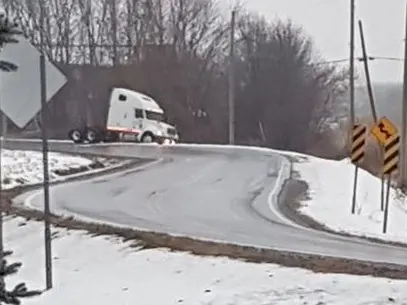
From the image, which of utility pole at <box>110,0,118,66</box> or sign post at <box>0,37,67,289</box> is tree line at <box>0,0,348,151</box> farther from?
sign post at <box>0,37,67,289</box>

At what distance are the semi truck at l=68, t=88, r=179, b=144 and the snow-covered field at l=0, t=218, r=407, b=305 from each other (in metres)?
35.4

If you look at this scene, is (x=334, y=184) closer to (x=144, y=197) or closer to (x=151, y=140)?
(x=144, y=197)

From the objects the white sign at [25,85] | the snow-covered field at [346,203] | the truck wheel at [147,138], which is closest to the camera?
the white sign at [25,85]

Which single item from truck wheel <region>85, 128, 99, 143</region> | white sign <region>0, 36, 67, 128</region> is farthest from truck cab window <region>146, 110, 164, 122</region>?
white sign <region>0, 36, 67, 128</region>

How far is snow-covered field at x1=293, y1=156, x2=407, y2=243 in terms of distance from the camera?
732 inches

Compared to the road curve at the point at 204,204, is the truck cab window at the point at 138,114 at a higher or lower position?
higher

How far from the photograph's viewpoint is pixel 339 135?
5675 centimetres

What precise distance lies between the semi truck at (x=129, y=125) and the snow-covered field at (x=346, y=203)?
16.5m

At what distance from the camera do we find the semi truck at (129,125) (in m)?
48.7

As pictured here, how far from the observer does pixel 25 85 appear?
25.8 feet

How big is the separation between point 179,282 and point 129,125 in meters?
39.3

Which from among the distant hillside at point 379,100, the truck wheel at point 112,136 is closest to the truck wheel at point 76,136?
the truck wheel at point 112,136

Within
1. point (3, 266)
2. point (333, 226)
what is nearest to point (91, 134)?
point (333, 226)

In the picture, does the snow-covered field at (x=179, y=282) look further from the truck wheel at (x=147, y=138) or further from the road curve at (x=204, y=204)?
the truck wheel at (x=147, y=138)
